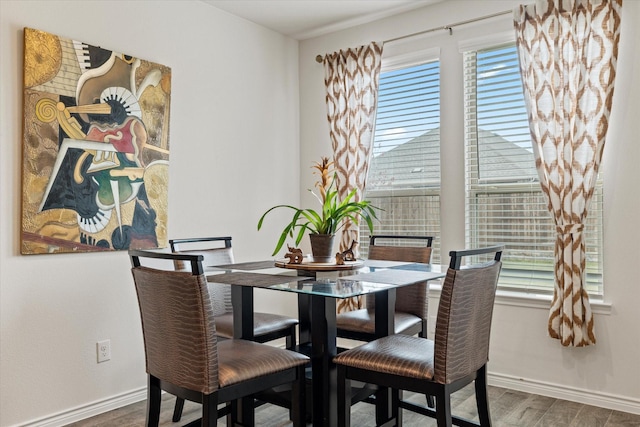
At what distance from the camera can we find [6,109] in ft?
8.37

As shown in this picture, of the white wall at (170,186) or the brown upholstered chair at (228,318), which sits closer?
the white wall at (170,186)

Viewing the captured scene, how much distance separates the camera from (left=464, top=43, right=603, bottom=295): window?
10.7ft

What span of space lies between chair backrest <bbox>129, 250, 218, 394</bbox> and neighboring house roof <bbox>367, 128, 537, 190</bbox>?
2.26 meters

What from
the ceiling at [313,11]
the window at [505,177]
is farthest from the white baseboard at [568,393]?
the ceiling at [313,11]

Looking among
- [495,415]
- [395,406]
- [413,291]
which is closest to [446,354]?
[395,406]

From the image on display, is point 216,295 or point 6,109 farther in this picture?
point 216,295

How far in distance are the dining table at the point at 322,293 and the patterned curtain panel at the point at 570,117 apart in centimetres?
84

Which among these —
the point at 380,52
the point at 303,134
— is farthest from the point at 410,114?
the point at 303,134

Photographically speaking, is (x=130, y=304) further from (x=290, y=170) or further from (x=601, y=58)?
(x=601, y=58)

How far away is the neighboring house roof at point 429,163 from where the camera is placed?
333cm

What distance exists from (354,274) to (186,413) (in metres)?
Result: 1.30

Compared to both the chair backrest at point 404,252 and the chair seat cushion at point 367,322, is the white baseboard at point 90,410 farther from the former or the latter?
the chair backrest at point 404,252

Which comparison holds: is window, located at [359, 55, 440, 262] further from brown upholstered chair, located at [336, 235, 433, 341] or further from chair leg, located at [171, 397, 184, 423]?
chair leg, located at [171, 397, 184, 423]

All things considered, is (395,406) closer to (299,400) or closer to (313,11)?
(299,400)
